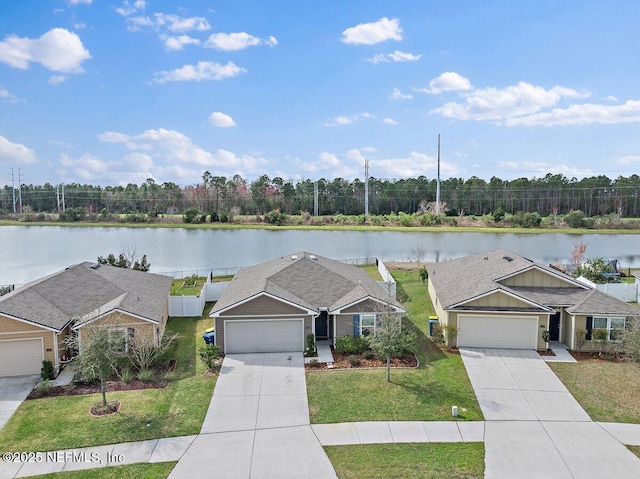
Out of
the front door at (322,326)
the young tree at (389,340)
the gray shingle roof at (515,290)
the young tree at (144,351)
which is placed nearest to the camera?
the young tree at (389,340)

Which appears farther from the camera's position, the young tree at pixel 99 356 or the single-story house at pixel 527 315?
the single-story house at pixel 527 315

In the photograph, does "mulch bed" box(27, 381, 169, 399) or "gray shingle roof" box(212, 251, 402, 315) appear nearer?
"mulch bed" box(27, 381, 169, 399)

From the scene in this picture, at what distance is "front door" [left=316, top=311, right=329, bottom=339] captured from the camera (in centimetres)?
2181

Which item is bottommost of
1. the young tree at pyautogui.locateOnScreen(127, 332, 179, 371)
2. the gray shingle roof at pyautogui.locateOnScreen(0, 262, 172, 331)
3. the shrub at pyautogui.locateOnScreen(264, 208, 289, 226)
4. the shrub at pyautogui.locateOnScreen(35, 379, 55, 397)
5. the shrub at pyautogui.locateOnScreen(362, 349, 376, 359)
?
the shrub at pyautogui.locateOnScreen(35, 379, 55, 397)

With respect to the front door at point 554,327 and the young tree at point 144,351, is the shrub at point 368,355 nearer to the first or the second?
the young tree at point 144,351

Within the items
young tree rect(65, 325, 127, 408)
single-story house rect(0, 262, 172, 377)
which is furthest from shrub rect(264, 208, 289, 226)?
young tree rect(65, 325, 127, 408)

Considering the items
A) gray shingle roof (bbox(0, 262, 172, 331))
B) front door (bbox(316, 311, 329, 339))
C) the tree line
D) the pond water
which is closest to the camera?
gray shingle roof (bbox(0, 262, 172, 331))

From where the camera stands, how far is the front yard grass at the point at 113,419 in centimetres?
1317

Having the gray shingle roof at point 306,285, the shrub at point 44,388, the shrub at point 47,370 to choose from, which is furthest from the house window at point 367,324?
the shrub at point 47,370

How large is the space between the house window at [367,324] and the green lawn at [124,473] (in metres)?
10.6

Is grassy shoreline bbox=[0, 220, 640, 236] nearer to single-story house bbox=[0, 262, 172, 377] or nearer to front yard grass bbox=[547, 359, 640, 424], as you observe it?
single-story house bbox=[0, 262, 172, 377]

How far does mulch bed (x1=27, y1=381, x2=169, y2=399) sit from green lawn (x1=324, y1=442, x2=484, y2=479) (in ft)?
25.6

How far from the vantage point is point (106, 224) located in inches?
3201

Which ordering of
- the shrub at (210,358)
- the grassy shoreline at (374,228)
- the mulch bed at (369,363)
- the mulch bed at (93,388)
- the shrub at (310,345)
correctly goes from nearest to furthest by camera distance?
the mulch bed at (93,388), the shrub at (210,358), the mulch bed at (369,363), the shrub at (310,345), the grassy shoreline at (374,228)
